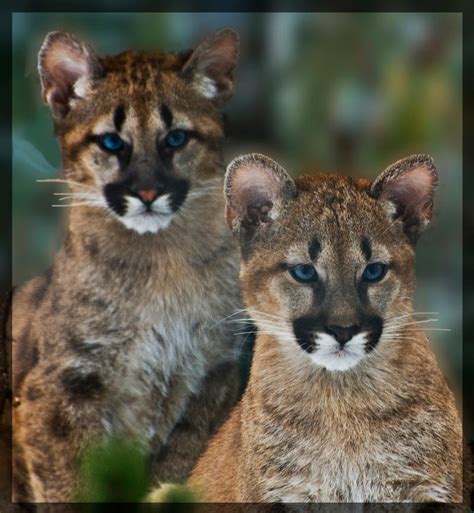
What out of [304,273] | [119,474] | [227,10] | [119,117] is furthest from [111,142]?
[119,474]

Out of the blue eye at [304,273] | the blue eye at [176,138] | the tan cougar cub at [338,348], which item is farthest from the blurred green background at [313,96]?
the blue eye at [304,273]

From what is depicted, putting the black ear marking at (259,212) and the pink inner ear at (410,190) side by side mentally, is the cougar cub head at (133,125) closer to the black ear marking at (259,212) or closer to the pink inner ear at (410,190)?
the black ear marking at (259,212)

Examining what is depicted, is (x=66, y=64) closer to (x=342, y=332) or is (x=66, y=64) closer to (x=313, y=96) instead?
(x=313, y=96)

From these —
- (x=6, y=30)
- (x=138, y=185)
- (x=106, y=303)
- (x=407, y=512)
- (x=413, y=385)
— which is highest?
(x=6, y=30)

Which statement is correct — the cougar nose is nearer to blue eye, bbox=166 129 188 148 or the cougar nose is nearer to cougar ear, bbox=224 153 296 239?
cougar ear, bbox=224 153 296 239

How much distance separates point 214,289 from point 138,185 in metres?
0.36

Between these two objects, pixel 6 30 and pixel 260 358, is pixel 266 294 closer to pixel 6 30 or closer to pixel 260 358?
Answer: pixel 260 358

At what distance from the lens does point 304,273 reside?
7.63 ft

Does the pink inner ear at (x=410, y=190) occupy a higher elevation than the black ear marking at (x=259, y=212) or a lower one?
higher

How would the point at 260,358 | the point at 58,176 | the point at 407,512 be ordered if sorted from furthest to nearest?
the point at 58,176 → the point at 260,358 → the point at 407,512

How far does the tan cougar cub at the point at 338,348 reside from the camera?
2.29 meters

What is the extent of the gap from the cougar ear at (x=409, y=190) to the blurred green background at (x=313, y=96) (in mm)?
204

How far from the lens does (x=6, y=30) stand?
8.95 ft

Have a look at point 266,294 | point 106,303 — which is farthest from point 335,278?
point 106,303
